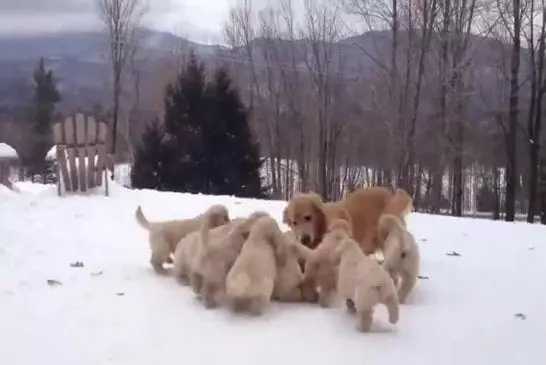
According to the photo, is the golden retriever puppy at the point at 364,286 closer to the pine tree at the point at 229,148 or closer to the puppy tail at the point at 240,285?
the puppy tail at the point at 240,285

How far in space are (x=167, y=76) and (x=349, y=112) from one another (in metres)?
6.89

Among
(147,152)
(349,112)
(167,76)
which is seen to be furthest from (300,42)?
(147,152)

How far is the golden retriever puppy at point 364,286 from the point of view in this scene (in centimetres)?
373

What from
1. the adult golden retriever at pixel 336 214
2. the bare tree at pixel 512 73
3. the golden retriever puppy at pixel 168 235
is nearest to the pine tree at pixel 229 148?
the bare tree at pixel 512 73

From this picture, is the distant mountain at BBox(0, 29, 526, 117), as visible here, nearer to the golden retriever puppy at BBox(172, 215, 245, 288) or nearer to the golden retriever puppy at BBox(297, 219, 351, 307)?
the golden retriever puppy at BBox(172, 215, 245, 288)

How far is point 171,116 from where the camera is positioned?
20156 mm

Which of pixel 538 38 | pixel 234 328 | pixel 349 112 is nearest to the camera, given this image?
pixel 234 328

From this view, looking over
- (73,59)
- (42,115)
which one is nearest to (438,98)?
(73,59)

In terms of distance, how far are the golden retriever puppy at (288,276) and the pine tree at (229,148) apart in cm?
1470

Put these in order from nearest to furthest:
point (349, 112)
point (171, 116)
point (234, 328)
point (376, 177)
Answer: point (234, 328) < point (171, 116) < point (376, 177) < point (349, 112)

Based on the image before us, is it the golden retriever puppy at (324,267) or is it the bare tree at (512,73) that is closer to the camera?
the golden retriever puppy at (324,267)

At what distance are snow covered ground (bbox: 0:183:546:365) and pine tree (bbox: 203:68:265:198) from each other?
1268 cm

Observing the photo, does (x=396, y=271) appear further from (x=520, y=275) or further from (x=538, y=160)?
(x=538, y=160)

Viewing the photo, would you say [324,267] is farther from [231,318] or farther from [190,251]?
[190,251]
